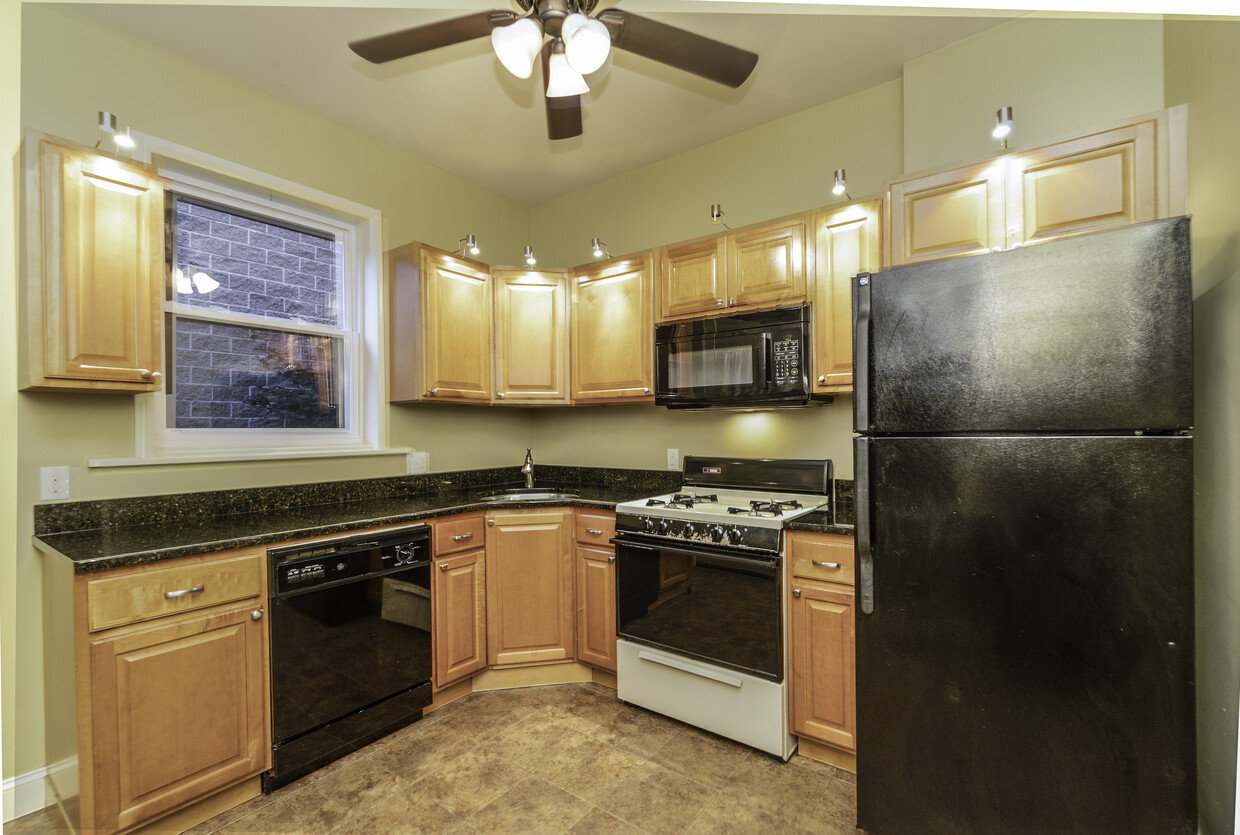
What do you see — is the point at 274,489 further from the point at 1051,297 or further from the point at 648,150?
the point at 1051,297

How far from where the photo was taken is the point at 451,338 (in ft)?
10.4

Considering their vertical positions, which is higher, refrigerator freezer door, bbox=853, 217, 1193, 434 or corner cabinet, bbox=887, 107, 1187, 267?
corner cabinet, bbox=887, 107, 1187, 267

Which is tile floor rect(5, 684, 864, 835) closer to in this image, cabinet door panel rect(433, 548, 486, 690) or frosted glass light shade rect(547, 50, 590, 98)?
cabinet door panel rect(433, 548, 486, 690)

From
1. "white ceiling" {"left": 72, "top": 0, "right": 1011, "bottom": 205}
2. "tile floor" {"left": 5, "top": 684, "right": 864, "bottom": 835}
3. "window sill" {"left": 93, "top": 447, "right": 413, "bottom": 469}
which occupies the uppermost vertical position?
"white ceiling" {"left": 72, "top": 0, "right": 1011, "bottom": 205}

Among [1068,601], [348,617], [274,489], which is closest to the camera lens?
[1068,601]

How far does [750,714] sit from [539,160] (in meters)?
3.01

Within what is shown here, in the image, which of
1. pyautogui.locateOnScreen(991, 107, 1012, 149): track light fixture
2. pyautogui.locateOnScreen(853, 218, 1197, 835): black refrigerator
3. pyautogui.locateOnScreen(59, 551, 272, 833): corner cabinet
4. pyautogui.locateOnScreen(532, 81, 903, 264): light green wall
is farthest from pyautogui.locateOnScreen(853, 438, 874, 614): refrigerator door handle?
pyautogui.locateOnScreen(59, 551, 272, 833): corner cabinet

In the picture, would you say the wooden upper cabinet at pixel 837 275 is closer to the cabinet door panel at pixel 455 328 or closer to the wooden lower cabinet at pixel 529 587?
the wooden lower cabinet at pixel 529 587

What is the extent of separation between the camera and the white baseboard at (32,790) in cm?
202

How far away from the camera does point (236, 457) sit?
8.49 ft

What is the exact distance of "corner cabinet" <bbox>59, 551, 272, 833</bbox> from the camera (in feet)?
5.75

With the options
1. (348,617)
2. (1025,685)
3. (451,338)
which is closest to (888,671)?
(1025,685)

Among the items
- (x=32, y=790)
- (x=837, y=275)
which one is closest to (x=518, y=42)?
(x=837, y=275)

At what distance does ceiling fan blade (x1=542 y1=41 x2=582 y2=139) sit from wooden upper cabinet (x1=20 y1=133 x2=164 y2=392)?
1.43 meters
